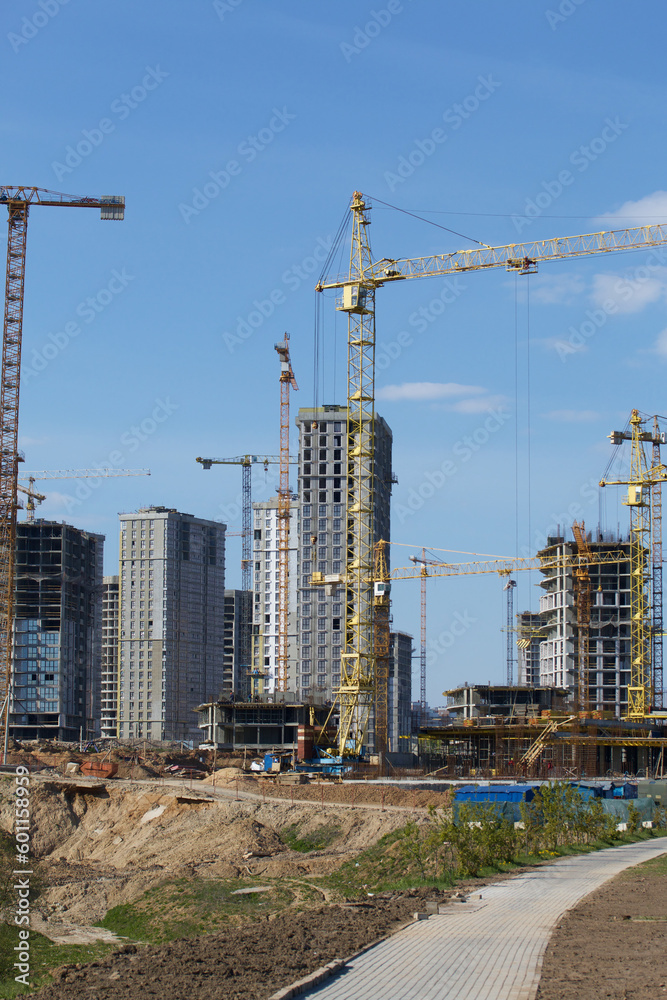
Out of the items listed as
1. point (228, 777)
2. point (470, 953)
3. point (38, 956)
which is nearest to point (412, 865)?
point (38, 956)

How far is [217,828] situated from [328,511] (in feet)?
372

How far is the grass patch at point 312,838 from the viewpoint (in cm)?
5460

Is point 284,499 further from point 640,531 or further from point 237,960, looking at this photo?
point 237,960

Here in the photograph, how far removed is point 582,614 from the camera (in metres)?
145

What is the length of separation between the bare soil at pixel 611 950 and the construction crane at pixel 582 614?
108m

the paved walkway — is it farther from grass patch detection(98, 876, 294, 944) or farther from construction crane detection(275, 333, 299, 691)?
construction crane detection(275, 333, 299, 691)

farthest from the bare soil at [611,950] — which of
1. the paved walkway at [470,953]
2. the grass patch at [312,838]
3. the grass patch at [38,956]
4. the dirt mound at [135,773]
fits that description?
the dirt mound at [135,773]

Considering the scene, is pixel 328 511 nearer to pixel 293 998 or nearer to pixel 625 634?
pixel 625 634

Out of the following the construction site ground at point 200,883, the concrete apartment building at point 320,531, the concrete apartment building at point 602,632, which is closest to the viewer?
the construction site ground at point 200,883

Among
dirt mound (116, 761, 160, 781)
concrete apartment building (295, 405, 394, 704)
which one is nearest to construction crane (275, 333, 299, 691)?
concrete apartment building (295, 405, 394, 704)

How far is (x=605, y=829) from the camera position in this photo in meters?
45.5

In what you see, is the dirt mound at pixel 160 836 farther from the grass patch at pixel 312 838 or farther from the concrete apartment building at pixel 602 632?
the concrete apartment building at pixel 602 632

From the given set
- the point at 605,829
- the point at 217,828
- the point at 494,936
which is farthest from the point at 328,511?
the point at 494,936

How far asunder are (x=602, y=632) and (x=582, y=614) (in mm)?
20360
